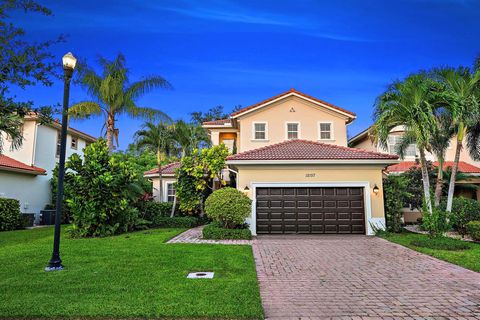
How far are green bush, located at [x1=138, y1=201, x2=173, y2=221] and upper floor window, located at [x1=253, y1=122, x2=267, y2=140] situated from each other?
7.04m

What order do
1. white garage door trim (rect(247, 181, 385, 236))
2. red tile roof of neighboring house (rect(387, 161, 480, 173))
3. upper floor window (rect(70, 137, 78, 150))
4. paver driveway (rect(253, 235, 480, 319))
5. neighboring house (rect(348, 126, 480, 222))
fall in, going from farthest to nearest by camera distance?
upper floor window (rect(70, 137, 78, 150)), red tile roof of neighboring house (rect(387, 161, 480, 173)), neighboring house (rect(348, 126, 480, 222)), white garage door trim (rect(247, 181, 385, 236)), paver driveway (rect(253, 235, 480, 319))

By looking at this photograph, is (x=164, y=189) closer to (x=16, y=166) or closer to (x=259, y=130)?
(x=259, y=130)

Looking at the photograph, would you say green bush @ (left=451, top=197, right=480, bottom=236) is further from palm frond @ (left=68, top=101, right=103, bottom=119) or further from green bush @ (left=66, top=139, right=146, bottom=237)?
palm frond @ (left=68, top=101, right=103, bottom=119)

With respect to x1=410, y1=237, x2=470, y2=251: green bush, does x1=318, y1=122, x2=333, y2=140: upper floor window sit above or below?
above

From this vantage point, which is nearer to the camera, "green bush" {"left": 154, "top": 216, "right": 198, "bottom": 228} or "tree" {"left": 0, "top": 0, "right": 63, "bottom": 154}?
"tree" {"left": 0, "top": 0, "right": 63, "bottom": 154}

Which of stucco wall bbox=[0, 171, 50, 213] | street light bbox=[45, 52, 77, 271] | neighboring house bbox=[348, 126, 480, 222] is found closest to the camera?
street light bbox=[45, 52, 77, 271]

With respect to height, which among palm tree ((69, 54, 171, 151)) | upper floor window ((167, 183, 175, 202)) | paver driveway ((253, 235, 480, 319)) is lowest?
paver driveway ((253, 235, 480, 319))

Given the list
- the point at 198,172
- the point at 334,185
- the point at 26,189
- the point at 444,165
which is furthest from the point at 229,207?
the point at 444,165

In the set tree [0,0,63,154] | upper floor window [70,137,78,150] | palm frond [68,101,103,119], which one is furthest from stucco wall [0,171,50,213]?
tree [0,0,63,154]

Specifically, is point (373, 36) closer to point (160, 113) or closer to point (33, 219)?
point (160, 113)

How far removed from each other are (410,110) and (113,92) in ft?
46.9

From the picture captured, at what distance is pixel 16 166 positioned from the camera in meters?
18.5

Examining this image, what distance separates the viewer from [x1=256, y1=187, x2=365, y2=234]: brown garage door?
14.8 meters

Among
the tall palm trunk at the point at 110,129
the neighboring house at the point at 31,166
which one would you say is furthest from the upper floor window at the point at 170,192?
the neighboring house at the point at 31,166
